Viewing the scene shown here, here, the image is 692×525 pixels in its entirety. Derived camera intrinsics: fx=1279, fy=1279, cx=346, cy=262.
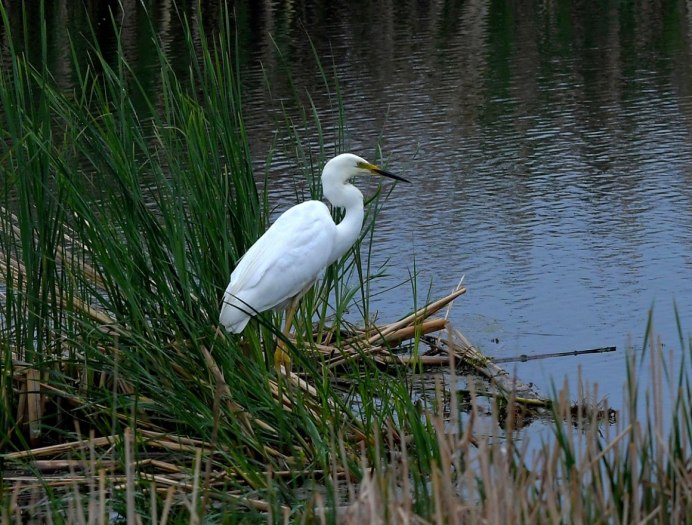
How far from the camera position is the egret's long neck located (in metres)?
4.19

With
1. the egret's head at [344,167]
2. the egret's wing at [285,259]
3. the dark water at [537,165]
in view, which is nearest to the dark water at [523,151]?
the dark water at [537,165]

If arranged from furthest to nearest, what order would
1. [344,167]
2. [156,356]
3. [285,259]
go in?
[344,167] → [285,259] → [156,356]

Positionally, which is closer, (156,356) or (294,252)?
(156,356)

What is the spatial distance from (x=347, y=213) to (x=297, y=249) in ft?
1.07

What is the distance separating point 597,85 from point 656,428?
8.35m

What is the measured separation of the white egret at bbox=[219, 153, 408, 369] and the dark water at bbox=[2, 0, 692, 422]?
42 cm

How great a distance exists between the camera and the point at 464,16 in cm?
1506

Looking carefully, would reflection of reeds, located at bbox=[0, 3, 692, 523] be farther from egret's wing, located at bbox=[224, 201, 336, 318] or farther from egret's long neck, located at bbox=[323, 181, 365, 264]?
egret's long neck, located at bbox=[323, 181, 365, 264]

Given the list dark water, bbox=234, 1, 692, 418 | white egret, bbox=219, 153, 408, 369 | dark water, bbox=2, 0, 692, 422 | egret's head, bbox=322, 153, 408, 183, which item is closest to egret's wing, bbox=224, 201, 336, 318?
white egret, bbox=219, 153, 408, 369

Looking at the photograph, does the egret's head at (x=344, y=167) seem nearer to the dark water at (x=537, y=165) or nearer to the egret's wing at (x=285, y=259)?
the egret's wing at (x=285, y=259)

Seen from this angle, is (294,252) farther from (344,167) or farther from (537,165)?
(537,165)

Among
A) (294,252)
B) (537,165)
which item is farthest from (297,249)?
(537,165)

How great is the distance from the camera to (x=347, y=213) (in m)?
4.24

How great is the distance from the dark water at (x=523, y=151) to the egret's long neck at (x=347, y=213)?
0.40 meters
